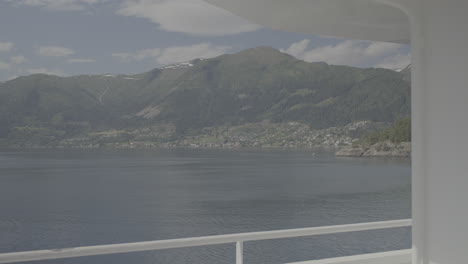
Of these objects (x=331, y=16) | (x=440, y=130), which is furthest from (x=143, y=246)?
(x=331, y=16)

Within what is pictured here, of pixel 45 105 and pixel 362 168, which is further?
pixel 45 105

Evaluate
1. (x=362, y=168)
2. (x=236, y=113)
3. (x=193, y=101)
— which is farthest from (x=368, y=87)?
(x=362, y=168)

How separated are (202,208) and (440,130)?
33.5 m

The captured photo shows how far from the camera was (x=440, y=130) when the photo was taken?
2.23 meters

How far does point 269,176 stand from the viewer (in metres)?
53.9

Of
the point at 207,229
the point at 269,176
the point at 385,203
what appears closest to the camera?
the point at 207,229

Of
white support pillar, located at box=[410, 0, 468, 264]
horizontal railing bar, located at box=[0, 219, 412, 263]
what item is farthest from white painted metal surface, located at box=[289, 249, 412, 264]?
white support pillar, located at box=[410, 0, 468, 264]

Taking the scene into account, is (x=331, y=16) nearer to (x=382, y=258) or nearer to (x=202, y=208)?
(x=382, y=258)

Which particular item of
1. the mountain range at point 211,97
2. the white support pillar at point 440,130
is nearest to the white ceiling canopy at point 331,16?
the white support pillar at point 440,130

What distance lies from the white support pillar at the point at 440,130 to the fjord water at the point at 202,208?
2242 cm

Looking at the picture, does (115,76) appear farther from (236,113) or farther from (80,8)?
(236,113)

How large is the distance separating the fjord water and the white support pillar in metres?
22.4

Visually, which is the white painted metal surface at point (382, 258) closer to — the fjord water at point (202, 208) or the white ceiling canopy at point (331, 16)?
the white ceiling canopy at point (331, 16)

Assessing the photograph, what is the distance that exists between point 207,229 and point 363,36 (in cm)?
2854
